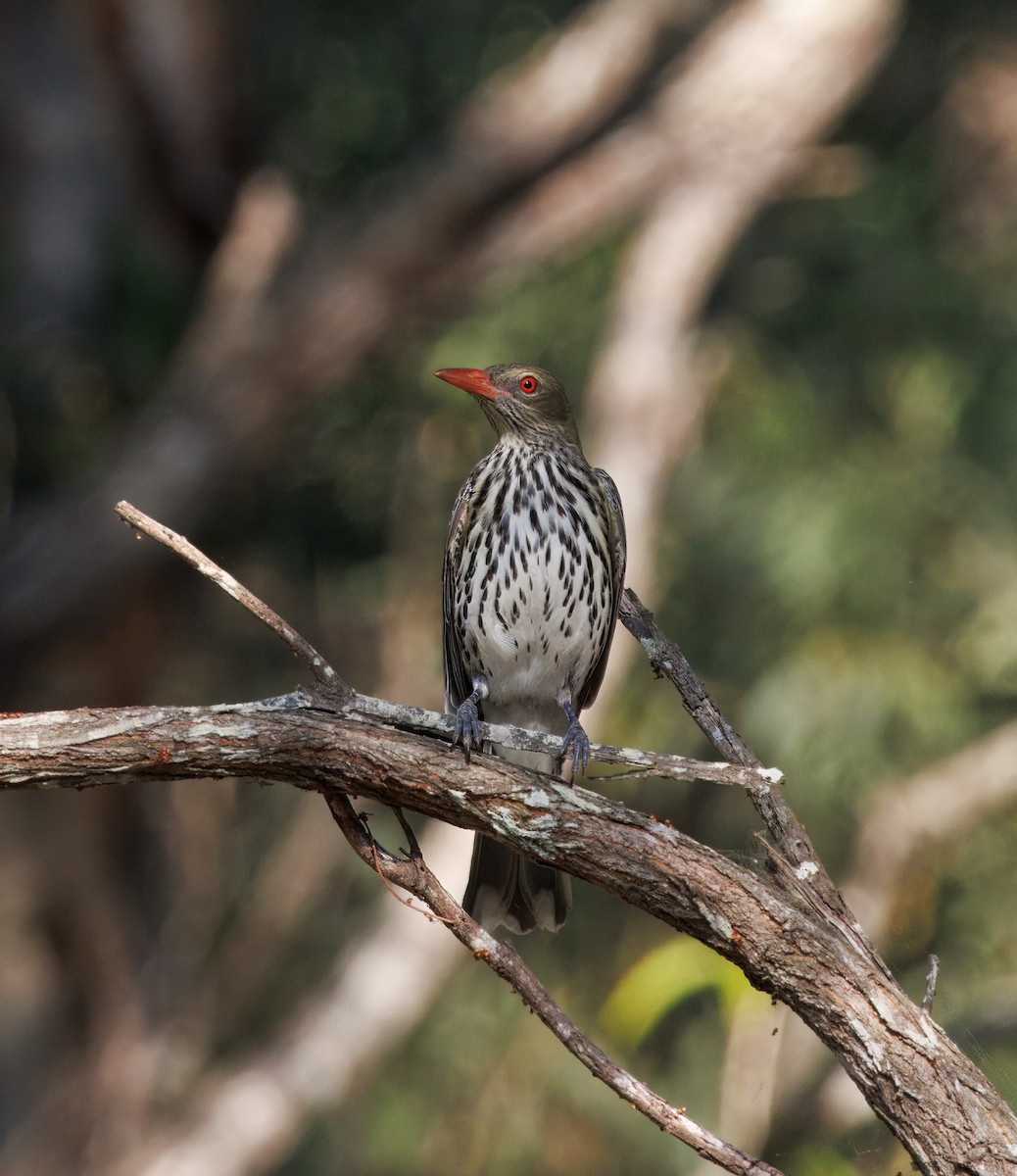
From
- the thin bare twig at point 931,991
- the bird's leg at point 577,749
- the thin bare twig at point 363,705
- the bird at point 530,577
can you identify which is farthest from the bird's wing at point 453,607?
the thin bare twig at point 931,991

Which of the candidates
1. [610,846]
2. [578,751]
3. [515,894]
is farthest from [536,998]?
[578,751]

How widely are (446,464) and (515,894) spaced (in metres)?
4.86

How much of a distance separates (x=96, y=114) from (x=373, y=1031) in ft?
18.6

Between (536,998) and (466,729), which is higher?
(466,729)

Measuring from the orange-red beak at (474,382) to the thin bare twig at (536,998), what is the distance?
151 centimetres

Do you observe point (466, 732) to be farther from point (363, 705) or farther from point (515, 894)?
point (515, 894)

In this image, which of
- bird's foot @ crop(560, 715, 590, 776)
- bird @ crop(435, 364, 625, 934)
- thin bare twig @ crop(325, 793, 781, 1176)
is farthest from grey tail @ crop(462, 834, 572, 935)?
thin bare twig @ crop(325, 793, 781, 1176)

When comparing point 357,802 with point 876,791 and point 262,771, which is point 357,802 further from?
point 262,771

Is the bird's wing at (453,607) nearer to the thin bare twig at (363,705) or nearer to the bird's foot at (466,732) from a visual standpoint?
the bird's foot at (466,732)

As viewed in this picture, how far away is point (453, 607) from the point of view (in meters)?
3.95

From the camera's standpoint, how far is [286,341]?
298 inches

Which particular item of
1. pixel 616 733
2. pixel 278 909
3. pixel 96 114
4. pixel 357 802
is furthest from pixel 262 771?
pixel 96 114

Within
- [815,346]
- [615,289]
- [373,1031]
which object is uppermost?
[615,289]

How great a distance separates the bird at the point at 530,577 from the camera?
12.2 feet
